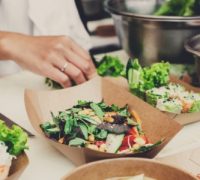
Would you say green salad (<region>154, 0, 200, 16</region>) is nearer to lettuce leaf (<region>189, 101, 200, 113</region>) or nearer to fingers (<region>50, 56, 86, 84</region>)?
fingers (<region>50, 56, 86, 84</region>)

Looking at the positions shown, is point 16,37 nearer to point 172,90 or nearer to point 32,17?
point 32,17

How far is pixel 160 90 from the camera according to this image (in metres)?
1.38

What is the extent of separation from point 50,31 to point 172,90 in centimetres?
91

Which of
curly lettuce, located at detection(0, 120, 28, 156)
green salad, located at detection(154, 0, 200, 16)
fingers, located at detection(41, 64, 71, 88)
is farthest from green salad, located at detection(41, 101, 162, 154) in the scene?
green salad, located at detection(154, 0, 200, 16)

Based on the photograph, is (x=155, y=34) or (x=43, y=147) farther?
(x=155, y=34)

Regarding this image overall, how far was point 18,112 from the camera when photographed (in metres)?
1.46

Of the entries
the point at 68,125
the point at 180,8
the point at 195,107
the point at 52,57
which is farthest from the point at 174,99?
the point at 180,8

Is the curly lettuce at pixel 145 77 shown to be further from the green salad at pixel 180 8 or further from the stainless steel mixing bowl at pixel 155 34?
the green salad at pixel 180 8

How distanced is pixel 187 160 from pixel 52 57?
64cm

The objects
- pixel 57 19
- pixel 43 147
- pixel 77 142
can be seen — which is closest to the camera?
pixel 77 142

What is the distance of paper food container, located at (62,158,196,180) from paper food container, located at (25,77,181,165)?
0.21ft

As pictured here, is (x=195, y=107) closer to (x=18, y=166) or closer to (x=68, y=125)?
(x=68, y=125)

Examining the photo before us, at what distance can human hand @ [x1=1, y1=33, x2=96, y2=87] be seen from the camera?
1.57 metres

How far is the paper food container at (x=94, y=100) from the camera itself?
110 cm
